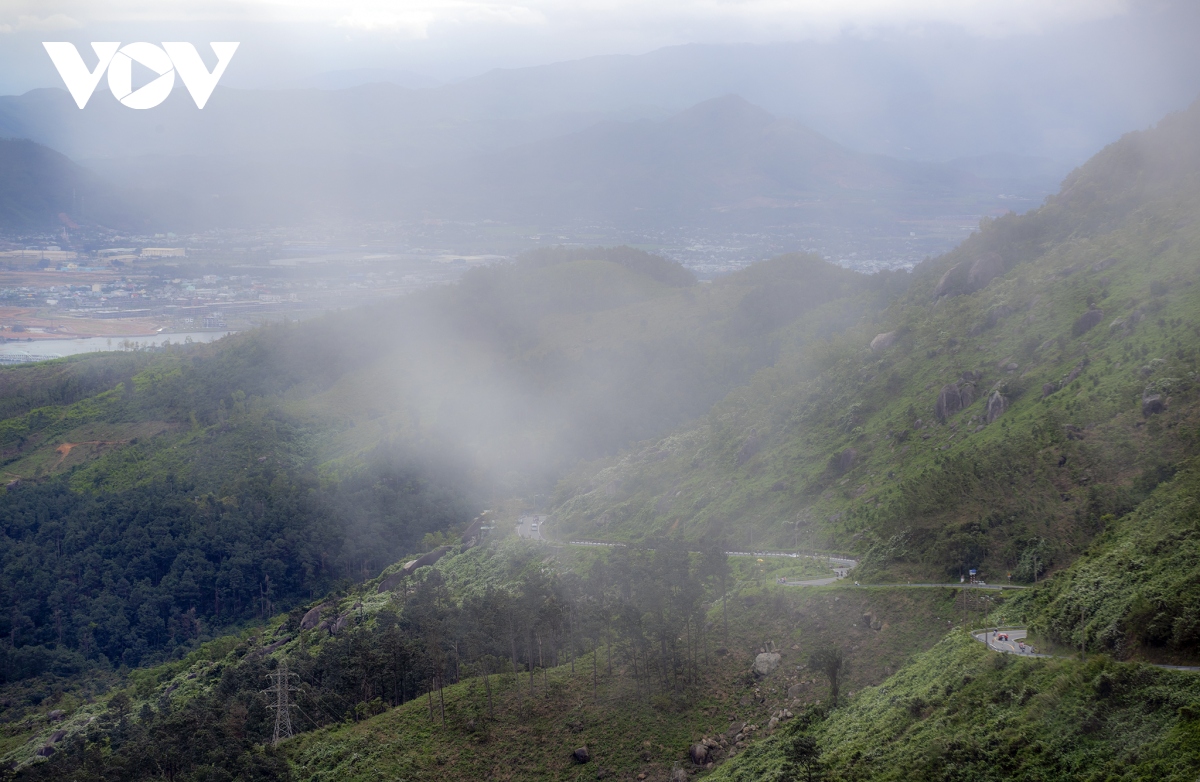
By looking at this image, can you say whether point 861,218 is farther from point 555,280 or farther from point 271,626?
point 271,626

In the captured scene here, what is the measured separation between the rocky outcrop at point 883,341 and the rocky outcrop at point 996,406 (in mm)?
14503

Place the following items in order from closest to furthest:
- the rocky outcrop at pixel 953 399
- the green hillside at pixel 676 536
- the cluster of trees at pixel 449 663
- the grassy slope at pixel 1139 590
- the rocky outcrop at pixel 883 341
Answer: the grassy slope at pixel 1139 590 < the green hillside at pixel 676 536 < the cluster of trees at pixel 449 663 < the rocky outcrop at pixel 953 399 < the rocky outcrop at pixel 883 341

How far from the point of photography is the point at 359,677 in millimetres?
43094

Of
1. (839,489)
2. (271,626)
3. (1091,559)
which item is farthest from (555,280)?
(1091,559)

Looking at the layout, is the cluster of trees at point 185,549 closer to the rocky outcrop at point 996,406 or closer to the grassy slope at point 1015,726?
the rocky outcrop at point 996,406

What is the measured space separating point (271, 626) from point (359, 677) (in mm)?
24728

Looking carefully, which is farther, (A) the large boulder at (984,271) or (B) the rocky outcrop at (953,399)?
(A) the large boulder at (984,271)

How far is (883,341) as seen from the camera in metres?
61.1

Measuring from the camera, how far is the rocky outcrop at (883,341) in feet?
198

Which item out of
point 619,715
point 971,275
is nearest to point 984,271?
point 971,275

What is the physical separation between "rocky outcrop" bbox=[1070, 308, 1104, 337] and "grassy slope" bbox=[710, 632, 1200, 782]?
2357cm

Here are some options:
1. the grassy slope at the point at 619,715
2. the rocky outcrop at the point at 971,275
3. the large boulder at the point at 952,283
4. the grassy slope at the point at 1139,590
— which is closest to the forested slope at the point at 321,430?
the large boulder at the point at 952,283

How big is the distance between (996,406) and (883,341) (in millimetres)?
15939

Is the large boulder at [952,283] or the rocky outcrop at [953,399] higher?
the large boulder at [952,283]
